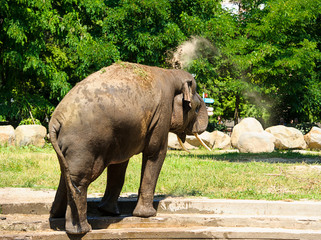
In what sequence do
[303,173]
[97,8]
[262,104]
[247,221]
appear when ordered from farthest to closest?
[262,104] → [97,8] → [303,173] → [247,221]

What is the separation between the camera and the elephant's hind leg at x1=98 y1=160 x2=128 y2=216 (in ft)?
21.5

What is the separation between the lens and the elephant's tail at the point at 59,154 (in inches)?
205

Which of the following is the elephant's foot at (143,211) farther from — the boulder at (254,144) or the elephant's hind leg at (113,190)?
the boulder at (254,144)

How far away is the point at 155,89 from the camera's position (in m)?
6.10

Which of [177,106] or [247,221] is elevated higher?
[177,106]

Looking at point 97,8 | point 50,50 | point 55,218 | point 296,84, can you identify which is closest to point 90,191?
point 55,218

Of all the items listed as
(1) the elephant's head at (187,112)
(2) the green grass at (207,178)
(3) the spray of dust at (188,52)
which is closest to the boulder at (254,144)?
(3) the spray of dust at (188,52)

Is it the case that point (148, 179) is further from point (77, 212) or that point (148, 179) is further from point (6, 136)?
point (6, 136)

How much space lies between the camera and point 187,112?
6.84 metres

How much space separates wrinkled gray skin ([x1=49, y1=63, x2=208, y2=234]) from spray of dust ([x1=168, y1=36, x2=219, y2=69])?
12.6 metres

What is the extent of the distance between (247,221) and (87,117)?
2614mm

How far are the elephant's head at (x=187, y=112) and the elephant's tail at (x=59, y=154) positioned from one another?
69.5 inches

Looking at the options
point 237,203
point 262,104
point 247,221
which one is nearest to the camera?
point 247,221

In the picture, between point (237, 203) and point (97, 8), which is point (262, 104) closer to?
point (97, 8)
